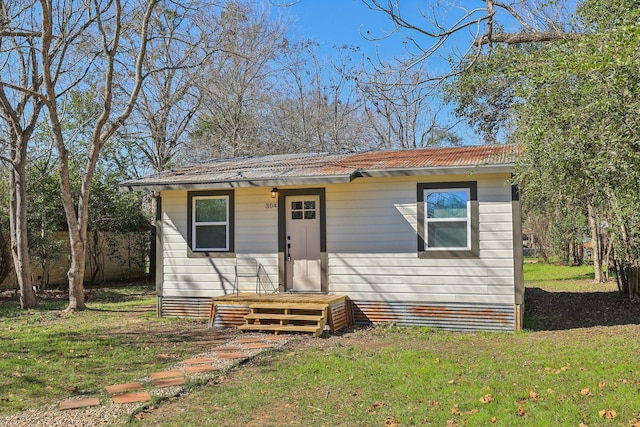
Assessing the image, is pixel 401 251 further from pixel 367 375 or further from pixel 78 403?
pixel 78 403

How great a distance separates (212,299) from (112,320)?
2177 millimetres

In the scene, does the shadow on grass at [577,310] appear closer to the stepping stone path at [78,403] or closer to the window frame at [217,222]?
the window frame at [217,222]

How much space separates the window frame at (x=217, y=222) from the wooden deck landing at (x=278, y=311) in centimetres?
101

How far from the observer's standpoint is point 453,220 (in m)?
9.29

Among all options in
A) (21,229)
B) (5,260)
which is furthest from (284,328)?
(5,260)

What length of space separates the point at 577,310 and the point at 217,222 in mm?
7631

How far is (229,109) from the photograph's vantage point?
75.2 ft

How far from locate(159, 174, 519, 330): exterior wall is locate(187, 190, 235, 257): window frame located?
9 cm

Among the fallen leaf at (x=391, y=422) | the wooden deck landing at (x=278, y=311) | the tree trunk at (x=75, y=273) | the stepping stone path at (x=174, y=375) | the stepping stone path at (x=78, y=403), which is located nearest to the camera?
the fallen leaf at (x=391, y=422)

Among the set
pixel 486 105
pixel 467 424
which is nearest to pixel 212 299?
pixel 467 424

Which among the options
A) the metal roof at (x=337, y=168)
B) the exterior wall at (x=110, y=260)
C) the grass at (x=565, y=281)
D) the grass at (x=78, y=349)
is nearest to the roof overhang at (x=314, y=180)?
the metal roof at (x=337, y=168)

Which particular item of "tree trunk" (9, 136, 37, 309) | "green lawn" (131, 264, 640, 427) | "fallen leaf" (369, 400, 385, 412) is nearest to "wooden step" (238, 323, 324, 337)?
"green lawn" (131, 264, 640, 427)

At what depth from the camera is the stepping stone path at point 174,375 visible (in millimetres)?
5238

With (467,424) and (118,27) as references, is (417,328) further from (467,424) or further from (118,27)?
(118,27)
